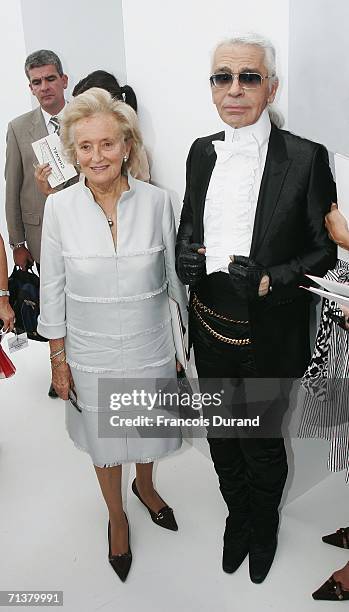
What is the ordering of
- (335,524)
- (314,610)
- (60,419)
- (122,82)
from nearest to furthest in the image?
(314,610) → (335,524) → (122,82) → (60,419)

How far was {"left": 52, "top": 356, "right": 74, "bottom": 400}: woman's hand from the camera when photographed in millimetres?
2469

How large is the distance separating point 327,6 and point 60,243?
1.21 meters

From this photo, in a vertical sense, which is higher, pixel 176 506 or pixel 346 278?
pixel 346 278

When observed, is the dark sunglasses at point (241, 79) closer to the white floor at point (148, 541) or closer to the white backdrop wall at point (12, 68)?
the white floor at point (148, 541)

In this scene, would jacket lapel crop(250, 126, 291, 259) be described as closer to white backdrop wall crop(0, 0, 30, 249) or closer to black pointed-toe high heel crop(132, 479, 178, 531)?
black pointed-toe high heel crop(132, 479, 178, 531)

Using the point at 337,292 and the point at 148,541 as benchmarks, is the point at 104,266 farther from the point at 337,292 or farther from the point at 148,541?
the point at 148,541

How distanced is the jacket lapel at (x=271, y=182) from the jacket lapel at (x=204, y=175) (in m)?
0.22

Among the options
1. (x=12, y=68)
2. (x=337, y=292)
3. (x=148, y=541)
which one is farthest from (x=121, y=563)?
(x=12, y=68)

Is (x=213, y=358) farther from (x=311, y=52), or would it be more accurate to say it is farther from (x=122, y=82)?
(x=122, y=82)

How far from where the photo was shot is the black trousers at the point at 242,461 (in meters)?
2.34

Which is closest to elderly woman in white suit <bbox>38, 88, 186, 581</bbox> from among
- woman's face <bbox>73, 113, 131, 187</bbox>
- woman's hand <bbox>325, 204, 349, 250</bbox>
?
woman's face <bbox>73, 113, 131, 187</bbox>

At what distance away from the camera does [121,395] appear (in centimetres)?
243

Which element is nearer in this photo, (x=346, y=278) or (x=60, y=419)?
(x=346, y=278)

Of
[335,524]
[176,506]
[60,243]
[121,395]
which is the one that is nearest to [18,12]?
[60,243]
